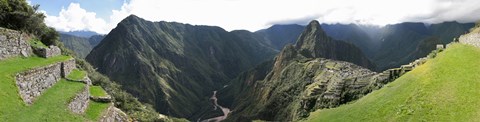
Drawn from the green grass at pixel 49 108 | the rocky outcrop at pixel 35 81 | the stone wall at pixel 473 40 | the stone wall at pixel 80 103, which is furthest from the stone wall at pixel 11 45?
the stone wall at pixel 473 40

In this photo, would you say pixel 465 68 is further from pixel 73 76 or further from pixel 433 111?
pixel 73 76

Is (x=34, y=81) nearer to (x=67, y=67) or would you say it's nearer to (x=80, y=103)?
(x=80, y=103)

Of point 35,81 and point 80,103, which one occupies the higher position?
point 35,81

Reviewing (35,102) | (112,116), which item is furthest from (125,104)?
(35,102)

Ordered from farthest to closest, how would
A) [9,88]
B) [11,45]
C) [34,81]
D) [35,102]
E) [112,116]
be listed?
[112,116] → [11,45] → [34,81] → [35,102] → [9,88]

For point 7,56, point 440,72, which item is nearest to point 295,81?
point 440,72

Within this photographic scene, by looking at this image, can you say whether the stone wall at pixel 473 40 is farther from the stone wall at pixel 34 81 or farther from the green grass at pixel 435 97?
the stone wall at pixel 34 81

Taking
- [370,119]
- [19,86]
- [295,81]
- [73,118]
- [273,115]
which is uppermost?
[19,86]
